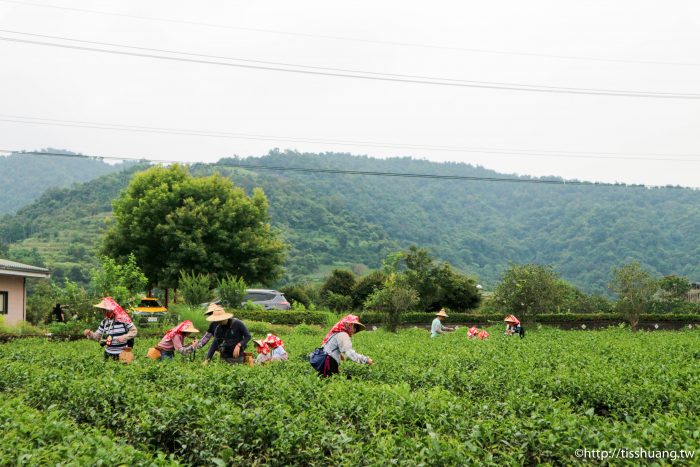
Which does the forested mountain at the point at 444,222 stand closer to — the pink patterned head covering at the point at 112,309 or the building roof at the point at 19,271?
the building roof at the point at 19,271

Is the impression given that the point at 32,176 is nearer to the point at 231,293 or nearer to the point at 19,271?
the point at 231,293

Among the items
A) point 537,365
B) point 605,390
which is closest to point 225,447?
point 605,390

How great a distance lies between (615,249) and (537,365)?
7103 centimetres

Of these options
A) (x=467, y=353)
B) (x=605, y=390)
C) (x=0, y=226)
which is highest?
(x=605, y=390)

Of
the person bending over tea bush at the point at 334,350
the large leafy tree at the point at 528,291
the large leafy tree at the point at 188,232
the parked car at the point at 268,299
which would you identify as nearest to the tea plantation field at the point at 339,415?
the person bending over tea bush at the point at 334,350

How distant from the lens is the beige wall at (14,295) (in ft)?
88.5


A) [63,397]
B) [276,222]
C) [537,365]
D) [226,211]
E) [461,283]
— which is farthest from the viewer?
[276,222]

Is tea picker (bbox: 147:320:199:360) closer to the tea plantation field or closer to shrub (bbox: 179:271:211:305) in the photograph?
the tea plantation field

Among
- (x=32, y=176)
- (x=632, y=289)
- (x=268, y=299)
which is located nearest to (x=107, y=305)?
(x=268, y=299)

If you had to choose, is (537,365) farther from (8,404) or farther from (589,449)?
(8,404)

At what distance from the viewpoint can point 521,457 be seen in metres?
5.58

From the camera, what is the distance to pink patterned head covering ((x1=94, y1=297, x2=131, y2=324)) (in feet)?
39.7

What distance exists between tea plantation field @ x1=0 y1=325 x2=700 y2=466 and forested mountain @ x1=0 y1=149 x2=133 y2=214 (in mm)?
117032

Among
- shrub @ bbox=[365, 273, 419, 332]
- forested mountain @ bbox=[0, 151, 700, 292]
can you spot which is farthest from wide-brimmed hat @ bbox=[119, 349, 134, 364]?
forested mountain @ bbox=[0, 151, 700, 292]
